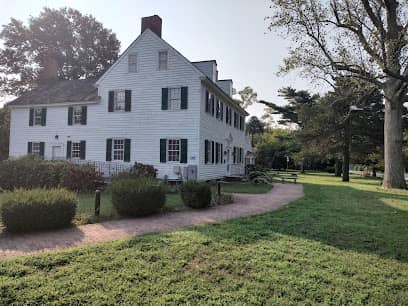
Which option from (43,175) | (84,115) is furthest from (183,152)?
(84,115)

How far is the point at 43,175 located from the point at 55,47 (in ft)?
104

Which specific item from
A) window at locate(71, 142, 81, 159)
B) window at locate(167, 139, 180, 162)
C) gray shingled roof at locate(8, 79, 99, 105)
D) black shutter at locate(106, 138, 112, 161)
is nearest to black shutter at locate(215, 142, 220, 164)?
window at locate(167, 139, 180, 162)

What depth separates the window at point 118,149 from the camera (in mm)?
18922

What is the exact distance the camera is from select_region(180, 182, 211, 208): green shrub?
968cm

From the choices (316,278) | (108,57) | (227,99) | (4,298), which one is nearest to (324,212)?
(316,278)

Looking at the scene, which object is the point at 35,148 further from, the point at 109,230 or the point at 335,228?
the point at 335,228

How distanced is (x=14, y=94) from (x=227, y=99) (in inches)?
1191

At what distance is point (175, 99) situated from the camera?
17.8 metres

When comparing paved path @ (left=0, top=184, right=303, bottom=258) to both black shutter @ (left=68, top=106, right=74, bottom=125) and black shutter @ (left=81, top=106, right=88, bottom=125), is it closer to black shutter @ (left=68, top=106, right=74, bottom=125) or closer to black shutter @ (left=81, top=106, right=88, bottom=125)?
black shutter @ (left=81, top=106, right=88, bottom=125)

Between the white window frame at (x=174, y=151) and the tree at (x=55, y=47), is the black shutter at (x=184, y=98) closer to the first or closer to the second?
the white window frame at (x=174, y=151)

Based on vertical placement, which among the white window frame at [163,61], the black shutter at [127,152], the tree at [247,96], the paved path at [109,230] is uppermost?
the tree at [247,96]

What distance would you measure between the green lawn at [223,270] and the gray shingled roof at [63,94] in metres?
16.9

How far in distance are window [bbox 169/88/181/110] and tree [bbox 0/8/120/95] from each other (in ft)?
90.4

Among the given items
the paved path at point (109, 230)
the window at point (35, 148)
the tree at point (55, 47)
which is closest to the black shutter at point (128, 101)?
the window at point (35, 148)
